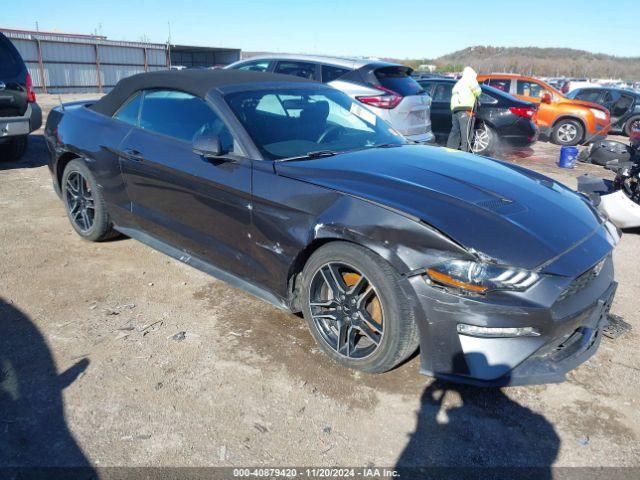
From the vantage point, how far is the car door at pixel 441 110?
10672 millimetres

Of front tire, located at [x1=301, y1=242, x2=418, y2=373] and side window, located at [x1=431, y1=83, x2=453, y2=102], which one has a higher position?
side window, located at [x1=431, y1=83, x2=453, y2=102]

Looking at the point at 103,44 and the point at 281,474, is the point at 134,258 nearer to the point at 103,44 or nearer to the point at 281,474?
the point at 281,474

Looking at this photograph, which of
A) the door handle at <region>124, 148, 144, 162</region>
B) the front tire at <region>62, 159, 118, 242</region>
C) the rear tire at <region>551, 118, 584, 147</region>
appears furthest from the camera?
the rear tire at <region>551, 118, 584, 147</region>

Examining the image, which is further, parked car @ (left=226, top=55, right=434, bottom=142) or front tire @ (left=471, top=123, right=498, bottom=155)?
front tire @ (left=471, top=123, right=498, bottom=155)

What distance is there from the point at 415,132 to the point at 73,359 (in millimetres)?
5873

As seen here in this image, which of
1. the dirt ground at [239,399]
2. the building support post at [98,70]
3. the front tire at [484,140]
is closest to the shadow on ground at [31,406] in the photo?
the dirt ground at [239,399]

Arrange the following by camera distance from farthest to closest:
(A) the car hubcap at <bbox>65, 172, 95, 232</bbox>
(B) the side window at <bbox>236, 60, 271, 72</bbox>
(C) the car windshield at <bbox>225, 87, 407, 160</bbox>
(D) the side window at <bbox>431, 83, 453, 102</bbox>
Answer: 1. (D) the side window at <bbox>431, 83, 453, 102</bbox>
2. (B) the side window at <bbox>236, 60, 271, 72</bbox>
3. (A) the car hubcap at <bbox>65, 172, 95, 232</bbox>
4. (C) the car windshield at <bbox>225, 87, 407, 160</bbox>

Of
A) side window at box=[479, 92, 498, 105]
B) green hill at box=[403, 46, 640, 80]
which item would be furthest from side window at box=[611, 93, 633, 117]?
green hill at box=[403, 46, 640, 80]

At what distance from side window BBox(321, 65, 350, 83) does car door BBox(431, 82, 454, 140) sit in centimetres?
358

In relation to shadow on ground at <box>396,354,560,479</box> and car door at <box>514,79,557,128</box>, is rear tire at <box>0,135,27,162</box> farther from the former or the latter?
car door at <box>514,79,557,128</box>

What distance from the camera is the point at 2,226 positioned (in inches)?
205

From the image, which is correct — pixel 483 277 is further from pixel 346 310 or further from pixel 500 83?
pixel 500 83

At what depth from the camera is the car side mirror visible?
325 centimetres

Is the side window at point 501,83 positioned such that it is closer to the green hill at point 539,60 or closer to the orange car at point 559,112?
the orange car at point 559,112
